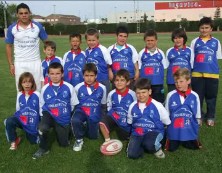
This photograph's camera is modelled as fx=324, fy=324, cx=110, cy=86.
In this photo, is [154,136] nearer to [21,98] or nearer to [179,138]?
[179,138]

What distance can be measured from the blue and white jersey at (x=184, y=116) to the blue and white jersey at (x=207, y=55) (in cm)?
120

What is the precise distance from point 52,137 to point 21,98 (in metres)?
0.91

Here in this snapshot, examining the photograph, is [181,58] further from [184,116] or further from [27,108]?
[27,108]

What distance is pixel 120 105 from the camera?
17.2 feet

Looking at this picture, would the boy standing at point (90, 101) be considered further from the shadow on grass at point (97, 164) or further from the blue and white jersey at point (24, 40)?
the blue and white jersey at point (24, 40)

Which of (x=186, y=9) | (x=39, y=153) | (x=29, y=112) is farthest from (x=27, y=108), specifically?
(x=186, y=9)

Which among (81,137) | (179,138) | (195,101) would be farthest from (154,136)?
(81,137)

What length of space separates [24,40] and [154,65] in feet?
7.81

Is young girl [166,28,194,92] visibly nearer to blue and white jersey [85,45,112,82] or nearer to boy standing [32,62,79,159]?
blue and white jersey [85,45,112,82]

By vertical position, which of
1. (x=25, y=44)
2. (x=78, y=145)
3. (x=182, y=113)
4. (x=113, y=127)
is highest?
(x=25, y=44)

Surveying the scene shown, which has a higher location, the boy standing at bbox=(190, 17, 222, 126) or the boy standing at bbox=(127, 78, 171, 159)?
the boy standing at bbox=(190, 17, 222, 126)

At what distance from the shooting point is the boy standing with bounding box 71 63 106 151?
5.25 metres

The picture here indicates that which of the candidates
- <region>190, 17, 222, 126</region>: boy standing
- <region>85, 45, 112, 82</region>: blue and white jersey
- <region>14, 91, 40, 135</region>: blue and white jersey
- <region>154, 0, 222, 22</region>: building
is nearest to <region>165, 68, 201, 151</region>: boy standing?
<region>190, 17, 222, 126</region>: boy standing

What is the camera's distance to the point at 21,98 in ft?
16.9
